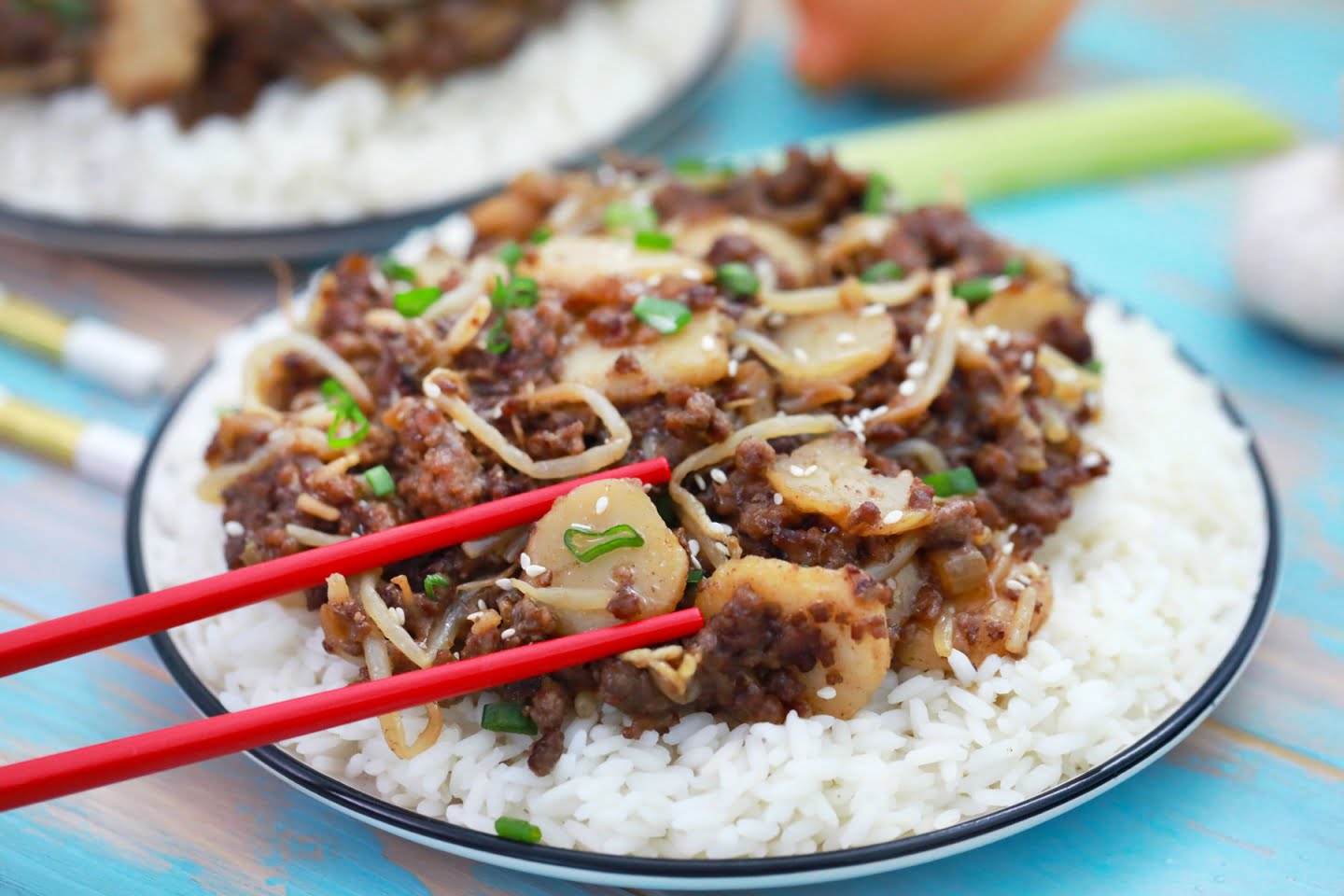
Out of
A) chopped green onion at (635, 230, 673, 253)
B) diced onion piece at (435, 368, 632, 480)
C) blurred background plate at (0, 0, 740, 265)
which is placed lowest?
blurred background plate at (0, 0, 740, 265)

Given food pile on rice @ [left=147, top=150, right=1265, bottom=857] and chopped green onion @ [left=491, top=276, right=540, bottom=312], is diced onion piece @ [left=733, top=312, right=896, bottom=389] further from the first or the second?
chopped green onion @ [left=491, top=276, right=540, bottom=312]

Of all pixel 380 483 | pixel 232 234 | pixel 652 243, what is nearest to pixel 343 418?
pixel 380 483

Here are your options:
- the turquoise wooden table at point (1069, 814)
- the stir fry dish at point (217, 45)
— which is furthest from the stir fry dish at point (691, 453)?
the stir fry dish at point (217, 45)

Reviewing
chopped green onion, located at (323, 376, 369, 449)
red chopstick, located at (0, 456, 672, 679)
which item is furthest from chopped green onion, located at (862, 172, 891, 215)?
chopped green onion, located at (323, 376, 369, 449)

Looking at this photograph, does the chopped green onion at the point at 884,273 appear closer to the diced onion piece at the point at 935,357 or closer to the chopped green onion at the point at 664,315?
the diced onion piece at the point at 935,357

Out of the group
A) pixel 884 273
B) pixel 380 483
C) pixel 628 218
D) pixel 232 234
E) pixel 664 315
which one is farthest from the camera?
pixel 232 234

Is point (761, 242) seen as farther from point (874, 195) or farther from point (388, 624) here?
point (388, 624)
